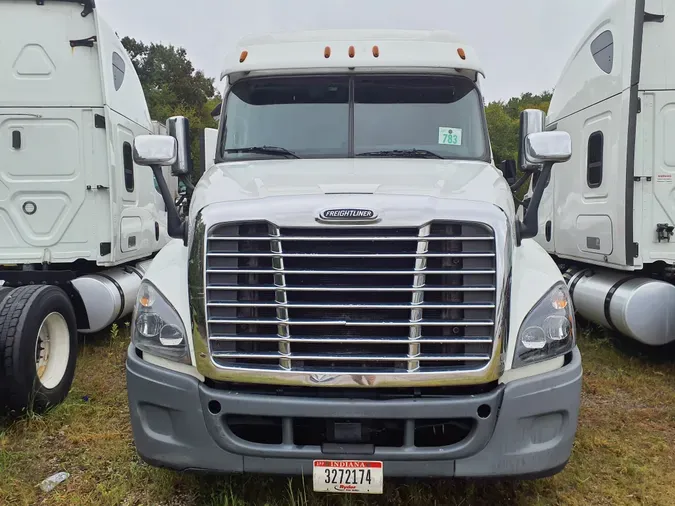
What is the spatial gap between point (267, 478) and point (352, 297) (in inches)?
53.9

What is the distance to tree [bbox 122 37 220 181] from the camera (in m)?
36.4

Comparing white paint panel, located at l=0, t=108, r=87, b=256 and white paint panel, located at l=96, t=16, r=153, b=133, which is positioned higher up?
white paint panel, located at l=96, t=16, r=153, b=133

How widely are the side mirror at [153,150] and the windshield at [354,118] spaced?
656mm

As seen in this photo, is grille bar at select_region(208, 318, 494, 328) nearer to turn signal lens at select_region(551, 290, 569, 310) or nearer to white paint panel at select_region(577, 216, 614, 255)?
turn signal lens at select_region(551, 290, 569, 310)

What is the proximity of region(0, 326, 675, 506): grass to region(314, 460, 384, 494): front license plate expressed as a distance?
1.29ft

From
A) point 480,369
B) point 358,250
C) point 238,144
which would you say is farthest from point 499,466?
point 238,144

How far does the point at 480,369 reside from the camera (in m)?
2.91

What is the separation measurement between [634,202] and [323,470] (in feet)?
15.1

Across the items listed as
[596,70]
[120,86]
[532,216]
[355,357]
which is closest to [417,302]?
[355,357]

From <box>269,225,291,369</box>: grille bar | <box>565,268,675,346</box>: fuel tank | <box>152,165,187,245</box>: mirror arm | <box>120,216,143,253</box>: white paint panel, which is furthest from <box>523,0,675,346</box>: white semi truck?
<box>120,216,143,253</box>: white paint panel

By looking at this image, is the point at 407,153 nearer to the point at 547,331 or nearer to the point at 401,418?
the point at 547,331

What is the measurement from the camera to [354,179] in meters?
3.42

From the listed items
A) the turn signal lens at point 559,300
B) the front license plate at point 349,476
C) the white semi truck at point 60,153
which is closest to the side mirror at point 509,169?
the turn signal lens at point 559,300

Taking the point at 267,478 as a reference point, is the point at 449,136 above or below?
above
